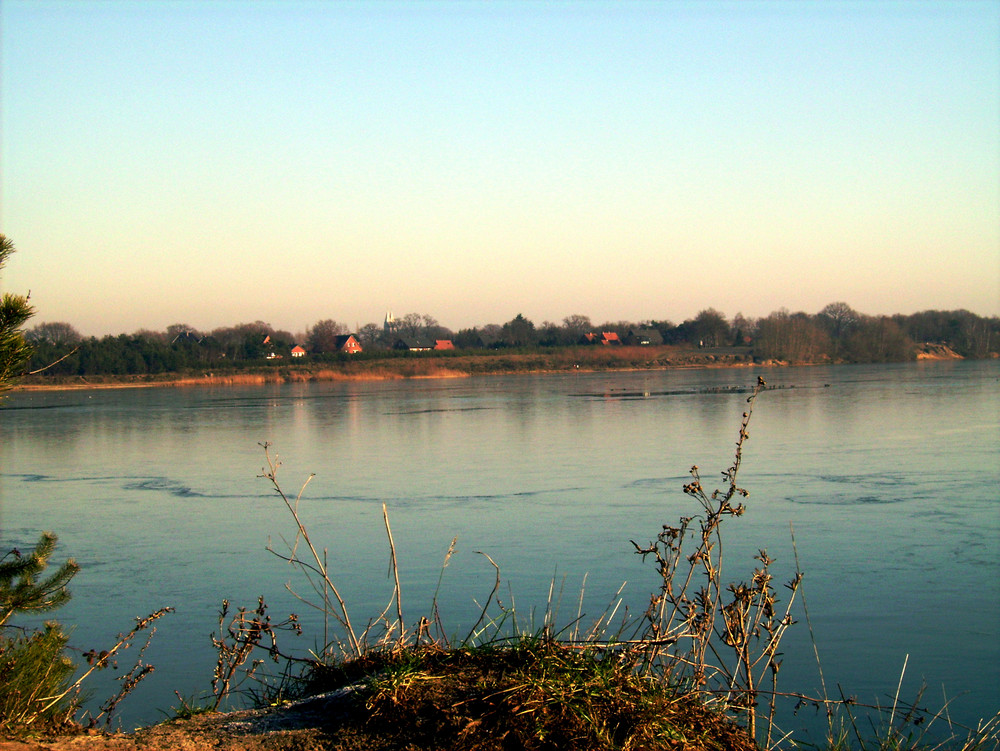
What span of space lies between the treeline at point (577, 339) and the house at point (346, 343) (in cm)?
136

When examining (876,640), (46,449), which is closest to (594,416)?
(46,449)

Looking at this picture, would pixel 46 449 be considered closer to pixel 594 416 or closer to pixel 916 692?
pixel 594 416

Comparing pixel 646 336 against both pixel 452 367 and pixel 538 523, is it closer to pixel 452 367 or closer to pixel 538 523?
pixel 452 367

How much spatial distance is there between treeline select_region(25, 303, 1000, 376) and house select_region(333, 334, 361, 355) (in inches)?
53.4

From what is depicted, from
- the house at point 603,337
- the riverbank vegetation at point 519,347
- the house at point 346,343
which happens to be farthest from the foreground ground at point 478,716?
the house at point 603,337

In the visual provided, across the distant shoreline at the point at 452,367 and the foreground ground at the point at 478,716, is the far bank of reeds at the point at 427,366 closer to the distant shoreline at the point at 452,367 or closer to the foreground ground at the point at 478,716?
the distant shoreline at the point at 452,367

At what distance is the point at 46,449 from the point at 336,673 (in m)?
21.2

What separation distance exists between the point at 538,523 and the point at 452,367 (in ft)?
213

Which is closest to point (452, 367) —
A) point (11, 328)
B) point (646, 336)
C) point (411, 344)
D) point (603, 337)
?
point (411, 344)

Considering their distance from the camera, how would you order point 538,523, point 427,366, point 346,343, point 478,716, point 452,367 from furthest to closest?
point 346,343, point 452,367, point 427,366, point 538,523, point 478,716

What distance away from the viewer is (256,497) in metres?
13.6

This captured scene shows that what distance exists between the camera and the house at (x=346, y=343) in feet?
353

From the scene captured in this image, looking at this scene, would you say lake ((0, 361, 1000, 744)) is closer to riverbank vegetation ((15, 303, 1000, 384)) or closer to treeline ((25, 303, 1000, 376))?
riverbank vegetation ((15, 303, 1000, 384))

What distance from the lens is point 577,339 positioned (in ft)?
356
